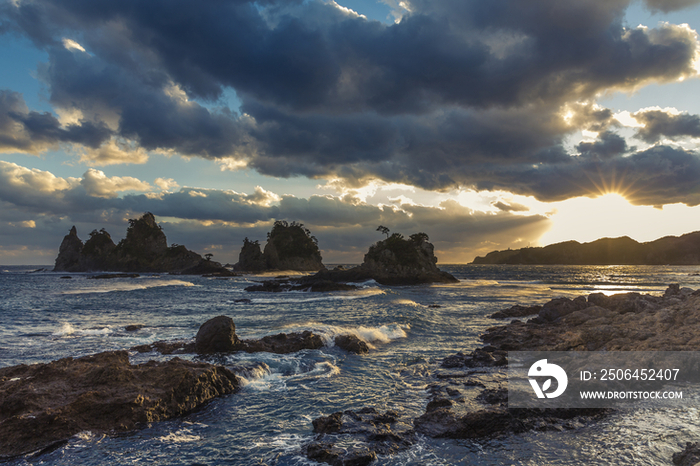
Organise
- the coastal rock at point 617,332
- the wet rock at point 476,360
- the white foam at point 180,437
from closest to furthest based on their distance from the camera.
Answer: the white foam at point 180,437 → the coastal rock at point 617,332 → the wet rock at point 476,360

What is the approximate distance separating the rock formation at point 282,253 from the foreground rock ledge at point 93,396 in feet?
423

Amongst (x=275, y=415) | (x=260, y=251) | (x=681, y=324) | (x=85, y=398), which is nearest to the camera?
(x=85, y=398)

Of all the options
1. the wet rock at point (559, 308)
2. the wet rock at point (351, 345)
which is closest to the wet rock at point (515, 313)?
the wet rock at point (559, 308)

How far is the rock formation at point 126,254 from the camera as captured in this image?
139 meters

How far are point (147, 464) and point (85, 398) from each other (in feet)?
10.3

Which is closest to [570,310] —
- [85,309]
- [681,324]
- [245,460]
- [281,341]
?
[681,324]

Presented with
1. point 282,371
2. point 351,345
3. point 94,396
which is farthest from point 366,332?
point 94,396

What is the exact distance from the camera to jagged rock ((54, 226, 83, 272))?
139 meters

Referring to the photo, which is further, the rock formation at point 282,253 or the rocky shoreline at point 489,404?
the rock formation at point 282,253

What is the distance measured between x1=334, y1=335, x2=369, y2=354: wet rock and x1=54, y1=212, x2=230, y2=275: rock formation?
134093 millimetres

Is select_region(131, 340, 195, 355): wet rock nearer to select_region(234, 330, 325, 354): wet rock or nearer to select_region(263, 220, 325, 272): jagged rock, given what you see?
select_region(234, 330, 325, 354): wet rock

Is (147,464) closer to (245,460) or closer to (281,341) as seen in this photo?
(245,460)

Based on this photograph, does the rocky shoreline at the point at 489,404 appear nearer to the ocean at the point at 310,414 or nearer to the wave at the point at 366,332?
the ocean at the point at 310,414

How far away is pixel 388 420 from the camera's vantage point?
842 cm
